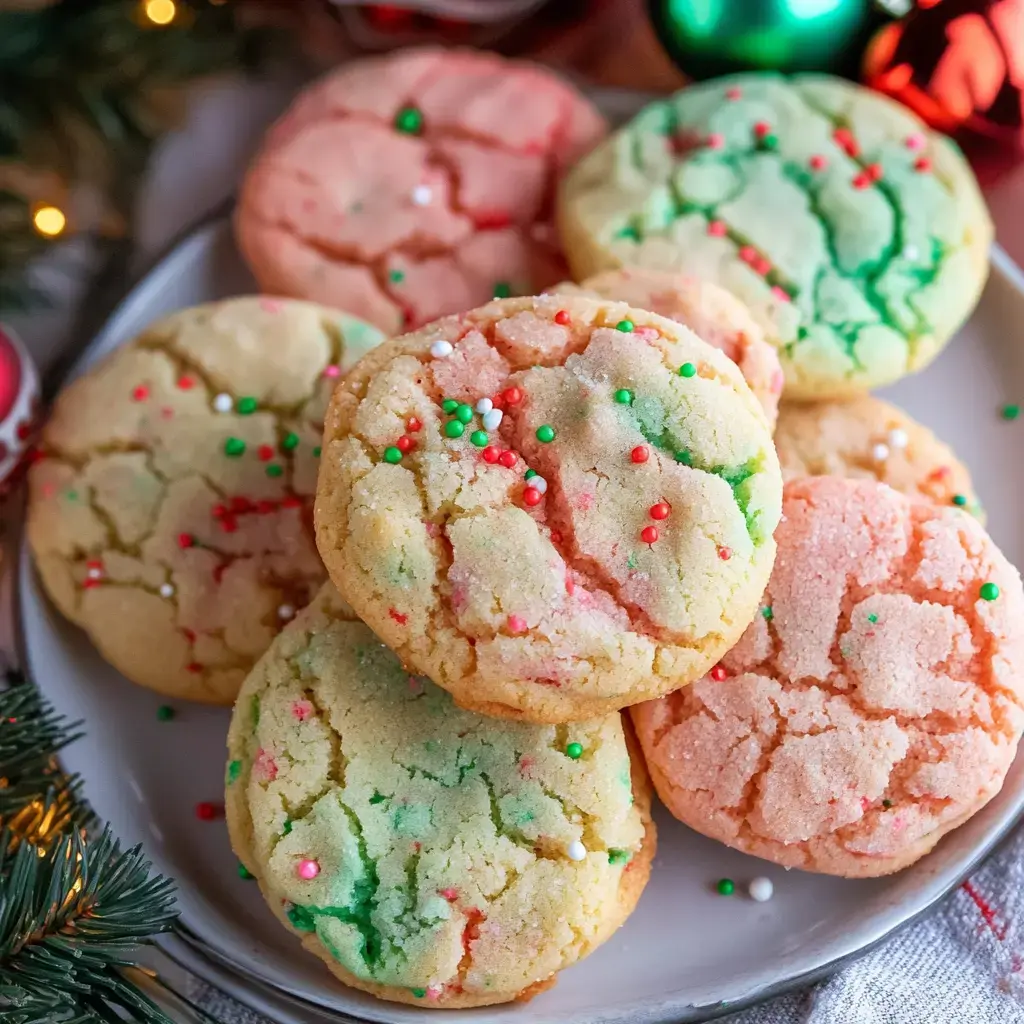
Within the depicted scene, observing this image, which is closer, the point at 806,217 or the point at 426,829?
the point at 426,829

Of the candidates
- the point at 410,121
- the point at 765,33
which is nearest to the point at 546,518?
the point at 410,121

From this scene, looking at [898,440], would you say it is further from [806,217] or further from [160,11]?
[160,11]

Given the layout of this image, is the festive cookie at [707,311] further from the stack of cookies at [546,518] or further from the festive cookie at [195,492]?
the festive cookie at [195,492]

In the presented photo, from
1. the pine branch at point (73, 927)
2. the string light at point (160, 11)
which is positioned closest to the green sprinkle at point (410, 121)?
the string light at point (160, 11)

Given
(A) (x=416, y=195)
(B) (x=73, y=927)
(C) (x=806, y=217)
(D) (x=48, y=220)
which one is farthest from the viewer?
(D) (x=48, y=220)

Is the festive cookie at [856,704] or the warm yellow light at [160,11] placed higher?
the warm yellow light at [160,11]

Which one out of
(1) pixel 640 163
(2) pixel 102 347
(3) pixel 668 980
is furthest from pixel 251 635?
(1) pixel 640 163

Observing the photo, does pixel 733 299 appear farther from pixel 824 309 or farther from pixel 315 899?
pixel 315 899
